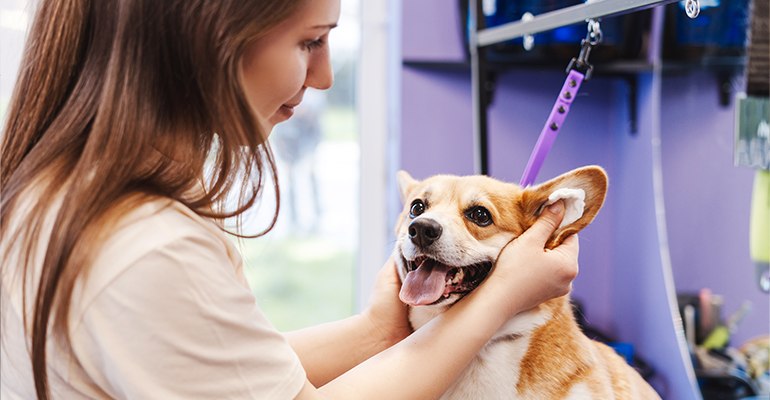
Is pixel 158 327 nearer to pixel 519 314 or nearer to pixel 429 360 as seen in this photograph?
pixel 429 360

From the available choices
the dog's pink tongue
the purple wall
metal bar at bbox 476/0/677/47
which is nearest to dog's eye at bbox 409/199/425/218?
the dog's pink tongue

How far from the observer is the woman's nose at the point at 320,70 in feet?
2.22

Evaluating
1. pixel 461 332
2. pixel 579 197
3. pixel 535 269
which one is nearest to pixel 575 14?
pixel 579 197

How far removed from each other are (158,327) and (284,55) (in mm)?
335

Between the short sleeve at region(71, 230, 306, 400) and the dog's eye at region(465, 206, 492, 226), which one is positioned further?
the dog's eye at region(465, 206, 492, 226)

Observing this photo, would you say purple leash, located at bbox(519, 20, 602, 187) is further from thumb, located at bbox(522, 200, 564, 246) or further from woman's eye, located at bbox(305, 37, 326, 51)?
woman's eye, located at bbox(305, 37, 326, 51)

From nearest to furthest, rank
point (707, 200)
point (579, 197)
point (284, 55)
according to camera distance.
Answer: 1. point (284, 55)
2. point (579, 197)
3. point (707, 200)

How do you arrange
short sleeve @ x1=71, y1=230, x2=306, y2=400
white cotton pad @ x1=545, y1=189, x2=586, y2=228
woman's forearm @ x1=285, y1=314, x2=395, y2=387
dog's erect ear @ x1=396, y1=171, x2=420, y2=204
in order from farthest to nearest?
dog's erect ear @ x1=396, y1=171, x2=420, y2=204 → woman's forearm @ x1=285, y1=314, x2=395, y2=387 → white cotton pad @ x1=545, y1=189, x2=586, y2=228 → short sleeve @ x1=71, y1=230, x2=306, y2=400

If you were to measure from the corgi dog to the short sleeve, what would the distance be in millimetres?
286

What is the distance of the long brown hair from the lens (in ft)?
1.59

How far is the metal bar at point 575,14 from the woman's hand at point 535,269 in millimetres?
303

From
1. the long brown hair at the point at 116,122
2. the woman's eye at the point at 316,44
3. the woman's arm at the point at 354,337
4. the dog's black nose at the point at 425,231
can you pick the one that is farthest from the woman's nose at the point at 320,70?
the woman's arm at the point at 354,337

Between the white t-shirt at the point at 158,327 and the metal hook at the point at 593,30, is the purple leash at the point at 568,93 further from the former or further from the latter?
the white t-shirt at the point at 158,327

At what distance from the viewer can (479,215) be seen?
850 mm
